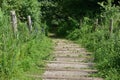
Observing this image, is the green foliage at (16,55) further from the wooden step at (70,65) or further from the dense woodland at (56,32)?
the wooden step at (70,65)

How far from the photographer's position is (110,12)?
53.3 feet

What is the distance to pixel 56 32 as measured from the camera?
20.9 meters

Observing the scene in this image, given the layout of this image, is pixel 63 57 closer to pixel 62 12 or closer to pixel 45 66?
pixel 45 66

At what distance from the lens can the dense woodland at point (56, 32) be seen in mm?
6938

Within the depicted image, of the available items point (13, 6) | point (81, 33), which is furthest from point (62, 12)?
point (13, 6)

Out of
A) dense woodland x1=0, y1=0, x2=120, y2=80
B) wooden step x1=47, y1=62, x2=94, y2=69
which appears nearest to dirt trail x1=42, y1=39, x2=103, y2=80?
wooden step x1=47, y1=62, x2=94, y2=69

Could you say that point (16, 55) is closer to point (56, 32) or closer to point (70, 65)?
point (70, 65)

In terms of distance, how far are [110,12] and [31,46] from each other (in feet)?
25.4

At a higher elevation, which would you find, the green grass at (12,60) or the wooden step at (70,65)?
the green grass at (12,60)

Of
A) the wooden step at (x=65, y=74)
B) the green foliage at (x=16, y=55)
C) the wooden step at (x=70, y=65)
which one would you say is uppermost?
the green foliage at (x=16, y=55)

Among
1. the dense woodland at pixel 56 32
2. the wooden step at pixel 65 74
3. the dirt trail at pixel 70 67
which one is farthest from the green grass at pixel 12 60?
the dirt trail at pixel 70 67

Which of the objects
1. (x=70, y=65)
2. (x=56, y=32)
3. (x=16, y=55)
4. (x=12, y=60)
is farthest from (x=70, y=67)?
(x=56, y=32)

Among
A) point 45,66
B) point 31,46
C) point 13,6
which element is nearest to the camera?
point 45,66

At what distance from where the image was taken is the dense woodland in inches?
273
